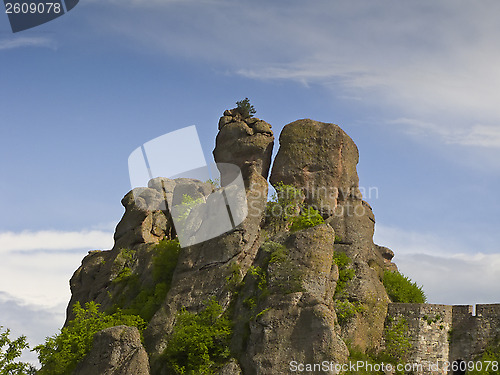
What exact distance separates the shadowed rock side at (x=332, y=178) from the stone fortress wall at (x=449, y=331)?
716 cm

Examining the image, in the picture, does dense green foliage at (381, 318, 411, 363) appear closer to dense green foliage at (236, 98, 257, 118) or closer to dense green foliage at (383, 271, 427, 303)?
dense green foliage at (383, 271, 427, 303)

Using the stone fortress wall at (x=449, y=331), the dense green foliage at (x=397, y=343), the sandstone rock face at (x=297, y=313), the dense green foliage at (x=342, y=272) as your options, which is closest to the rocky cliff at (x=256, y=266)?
the sandstone rock face at (x=297, y=313)

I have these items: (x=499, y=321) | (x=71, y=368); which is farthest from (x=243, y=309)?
(x=499, y=321)

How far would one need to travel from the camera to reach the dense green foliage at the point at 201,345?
196 ft

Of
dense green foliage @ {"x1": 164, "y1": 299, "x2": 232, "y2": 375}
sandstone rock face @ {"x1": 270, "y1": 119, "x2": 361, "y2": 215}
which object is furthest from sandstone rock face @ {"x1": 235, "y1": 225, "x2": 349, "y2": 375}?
sandstone rock face @ {"x1": 270, "y1": 119, "x2": 361, "y2": 215}

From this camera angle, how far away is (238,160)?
7938cm

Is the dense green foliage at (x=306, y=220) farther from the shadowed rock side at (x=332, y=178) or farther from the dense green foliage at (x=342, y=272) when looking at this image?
the shadowed rock side at (x=332, y=178)

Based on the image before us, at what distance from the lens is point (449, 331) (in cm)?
6438

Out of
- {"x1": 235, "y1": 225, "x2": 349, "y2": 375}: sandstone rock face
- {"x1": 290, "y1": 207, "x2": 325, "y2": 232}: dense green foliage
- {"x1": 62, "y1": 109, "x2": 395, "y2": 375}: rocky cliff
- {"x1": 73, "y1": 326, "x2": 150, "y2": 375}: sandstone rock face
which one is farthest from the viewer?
{"x1": 290, "y1": 207, "x2": 325, "y2": 232}: dense green foliage

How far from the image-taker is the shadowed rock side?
72.7 meters

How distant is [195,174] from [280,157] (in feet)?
38.9

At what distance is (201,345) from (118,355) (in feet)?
19.7

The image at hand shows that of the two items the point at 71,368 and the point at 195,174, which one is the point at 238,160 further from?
the point at 71,368

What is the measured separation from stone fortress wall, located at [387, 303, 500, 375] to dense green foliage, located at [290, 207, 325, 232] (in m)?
10.1
